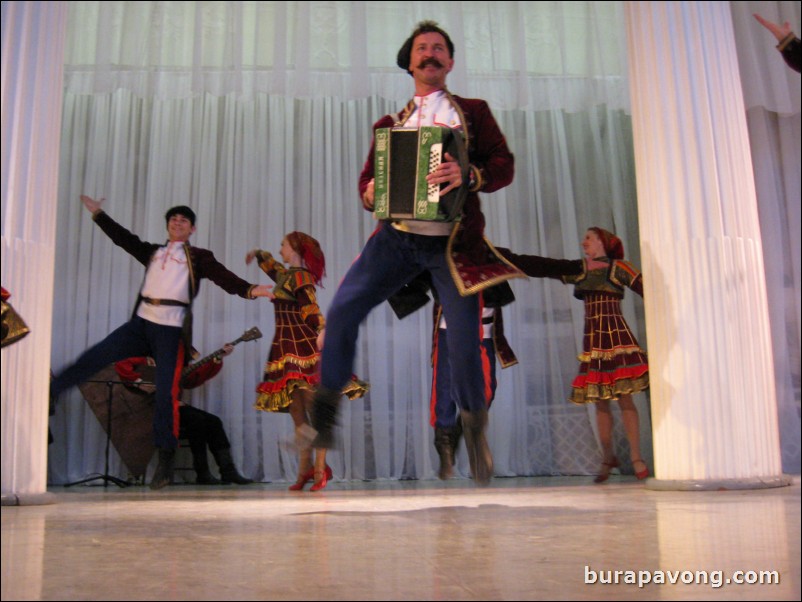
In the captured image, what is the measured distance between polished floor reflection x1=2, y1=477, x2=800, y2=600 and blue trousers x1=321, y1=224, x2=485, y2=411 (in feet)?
1.26

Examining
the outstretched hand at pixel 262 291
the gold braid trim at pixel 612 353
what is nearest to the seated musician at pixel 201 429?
the outstretched hand at pixel 262 291

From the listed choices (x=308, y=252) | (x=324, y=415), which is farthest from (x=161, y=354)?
(x=324, y=415)

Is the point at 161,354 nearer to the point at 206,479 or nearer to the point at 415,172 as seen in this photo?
the point at 206,479

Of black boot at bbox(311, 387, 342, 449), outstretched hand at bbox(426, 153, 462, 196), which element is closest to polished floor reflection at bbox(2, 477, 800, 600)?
black boot at bbox(311, 387, 342, 449)

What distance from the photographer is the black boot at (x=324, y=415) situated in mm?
2314

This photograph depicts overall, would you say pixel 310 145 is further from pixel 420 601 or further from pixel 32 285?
pixel 420 601

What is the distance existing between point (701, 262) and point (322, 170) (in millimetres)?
3138

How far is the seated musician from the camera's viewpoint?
17.0 feet

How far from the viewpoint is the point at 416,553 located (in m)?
1.56

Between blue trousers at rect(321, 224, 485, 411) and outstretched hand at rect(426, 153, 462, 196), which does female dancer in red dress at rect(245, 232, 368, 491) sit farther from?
outstretched hand at rect(426, 153, 462, 196)

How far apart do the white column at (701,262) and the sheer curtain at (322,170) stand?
235 cm

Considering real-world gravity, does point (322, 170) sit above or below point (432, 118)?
above

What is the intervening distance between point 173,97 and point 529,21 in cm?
255

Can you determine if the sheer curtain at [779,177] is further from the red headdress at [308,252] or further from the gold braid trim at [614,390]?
the red headdress at [308,252]
